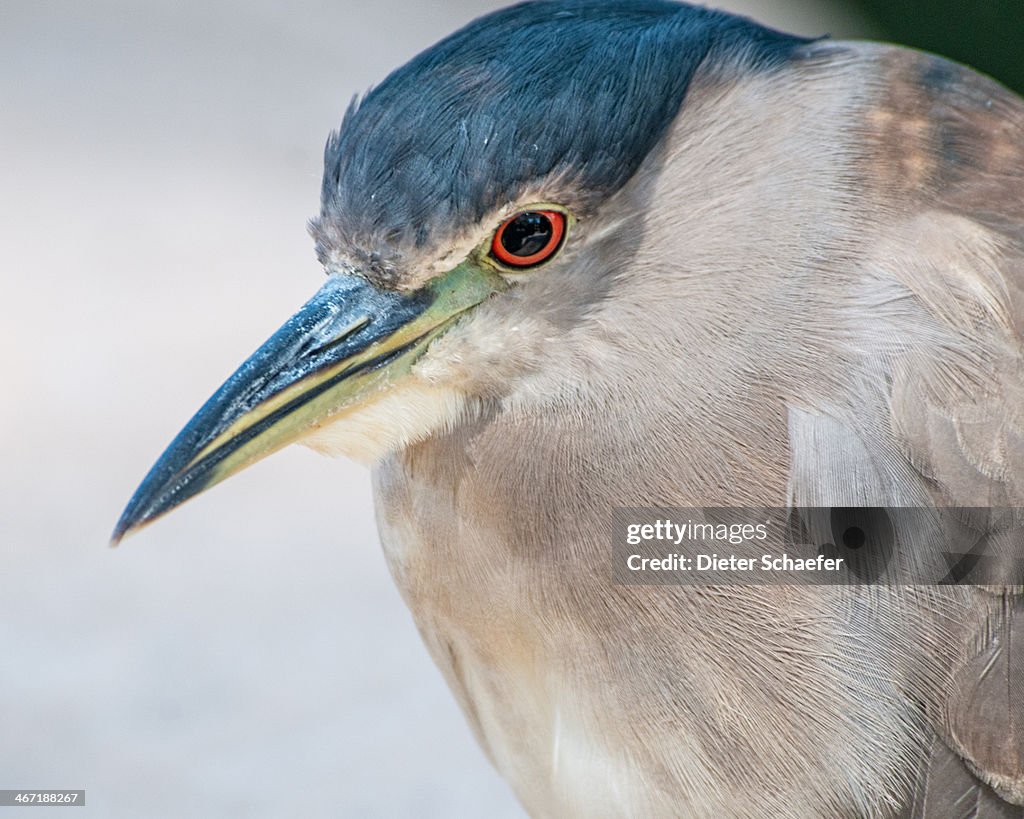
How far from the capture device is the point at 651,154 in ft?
6.52

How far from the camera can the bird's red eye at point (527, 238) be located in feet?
6.19

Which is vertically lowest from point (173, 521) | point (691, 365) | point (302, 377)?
point (691, 365)

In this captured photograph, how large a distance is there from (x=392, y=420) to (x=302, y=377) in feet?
0.53

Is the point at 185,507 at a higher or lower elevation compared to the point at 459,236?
higher

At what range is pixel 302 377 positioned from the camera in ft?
6.41

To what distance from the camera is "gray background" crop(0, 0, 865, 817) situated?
363 centimetres

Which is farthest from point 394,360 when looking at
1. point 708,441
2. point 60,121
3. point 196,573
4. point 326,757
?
point 60,121

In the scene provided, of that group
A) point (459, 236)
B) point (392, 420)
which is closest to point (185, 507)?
point (392, 420)

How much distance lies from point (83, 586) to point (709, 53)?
276cm

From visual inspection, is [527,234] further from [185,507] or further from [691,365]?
[185,507]

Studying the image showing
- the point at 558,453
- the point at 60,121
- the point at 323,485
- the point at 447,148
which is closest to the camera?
the point at 447,148

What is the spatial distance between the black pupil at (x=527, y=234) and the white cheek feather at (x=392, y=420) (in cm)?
24

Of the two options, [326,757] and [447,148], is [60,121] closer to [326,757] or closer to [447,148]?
[326,757]

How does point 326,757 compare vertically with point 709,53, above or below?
below
